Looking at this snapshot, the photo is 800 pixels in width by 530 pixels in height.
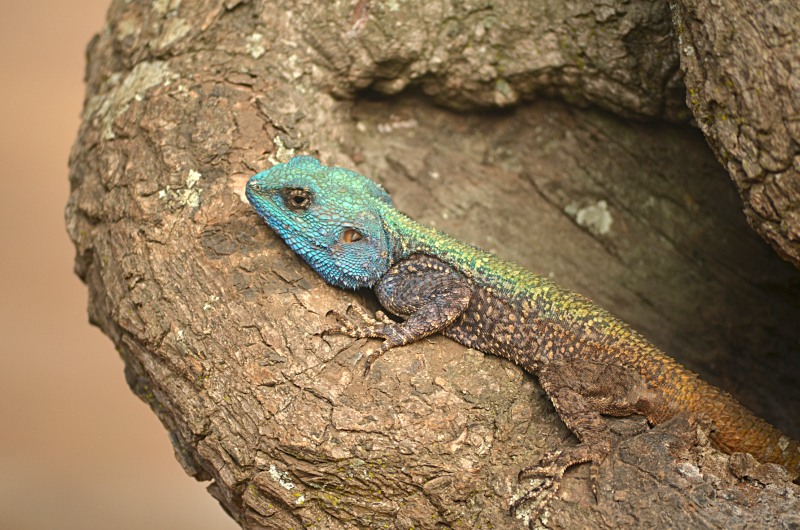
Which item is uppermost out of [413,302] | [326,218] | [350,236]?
[326,218]

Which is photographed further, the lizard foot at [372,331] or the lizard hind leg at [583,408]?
the lizard foot at [372,331]

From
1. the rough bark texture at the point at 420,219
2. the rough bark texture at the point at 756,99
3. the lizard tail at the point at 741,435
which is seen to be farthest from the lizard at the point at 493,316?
the rough bark texture at the point at 756,99

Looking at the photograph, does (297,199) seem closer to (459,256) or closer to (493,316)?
(459,256)

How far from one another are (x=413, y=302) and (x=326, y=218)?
859 millimetres

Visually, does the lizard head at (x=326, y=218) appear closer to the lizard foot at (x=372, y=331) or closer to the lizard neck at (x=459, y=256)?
the lizard neck at (x=459, y=256)

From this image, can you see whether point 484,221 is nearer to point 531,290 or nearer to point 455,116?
point 455,116

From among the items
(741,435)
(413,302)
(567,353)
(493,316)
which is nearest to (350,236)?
(413,302)

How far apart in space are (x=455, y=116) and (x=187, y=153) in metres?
2.50

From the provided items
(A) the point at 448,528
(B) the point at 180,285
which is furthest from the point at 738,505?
(B) the point at 180,285

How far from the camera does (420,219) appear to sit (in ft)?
22.9

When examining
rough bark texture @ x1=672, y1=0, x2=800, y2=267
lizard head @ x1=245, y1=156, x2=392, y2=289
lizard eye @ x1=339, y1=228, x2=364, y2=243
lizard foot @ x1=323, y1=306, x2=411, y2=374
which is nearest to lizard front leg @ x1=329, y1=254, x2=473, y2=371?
lizard foot @ x1=323, y1=306, x2=411, y2=374

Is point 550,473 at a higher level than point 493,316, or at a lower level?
lower

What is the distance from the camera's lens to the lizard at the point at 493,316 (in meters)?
5.12

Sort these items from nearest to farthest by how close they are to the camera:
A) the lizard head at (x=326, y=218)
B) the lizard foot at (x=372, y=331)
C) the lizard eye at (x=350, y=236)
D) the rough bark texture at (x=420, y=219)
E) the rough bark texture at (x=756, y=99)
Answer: the rough bark texture at (x=756, y=99) → the rough bark texture at (x=420, y=219) → the lizard foot at (x=372, y=331) → the lizard head at (x=326, y=218) → the lizard eye at (x=350, y=236)
